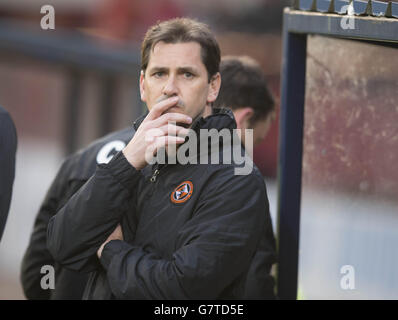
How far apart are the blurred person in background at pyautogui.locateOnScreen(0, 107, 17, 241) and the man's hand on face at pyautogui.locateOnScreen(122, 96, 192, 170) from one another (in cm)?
46

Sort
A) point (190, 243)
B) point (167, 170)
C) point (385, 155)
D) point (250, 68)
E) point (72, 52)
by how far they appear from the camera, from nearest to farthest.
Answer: point (190, 243), point (167, 170), point (385, 155), point (250, 68), point (72, 52)

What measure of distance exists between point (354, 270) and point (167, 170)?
32.4 inches

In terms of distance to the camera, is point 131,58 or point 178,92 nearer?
point 178,92

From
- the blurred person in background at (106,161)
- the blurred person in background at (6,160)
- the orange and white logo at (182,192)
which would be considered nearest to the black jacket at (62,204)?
the blurred person in background at (106,161)

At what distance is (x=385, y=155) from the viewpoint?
243cm

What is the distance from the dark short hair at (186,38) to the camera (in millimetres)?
2178

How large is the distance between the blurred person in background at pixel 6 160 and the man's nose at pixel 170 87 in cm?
55

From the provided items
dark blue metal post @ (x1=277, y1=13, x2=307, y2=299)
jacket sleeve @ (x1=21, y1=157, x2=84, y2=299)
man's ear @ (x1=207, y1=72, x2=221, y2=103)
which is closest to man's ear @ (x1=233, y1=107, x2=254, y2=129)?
dark blue metal post @ (x1=277, y1=13, x2=307, y2=299)

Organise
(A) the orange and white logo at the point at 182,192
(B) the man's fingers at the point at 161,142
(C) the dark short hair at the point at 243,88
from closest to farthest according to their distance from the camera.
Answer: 1. (B) the man's fingers at the point at 161,142
2. (A) the orange and white logo at the point at 182,192
3. (C) the dark short hair at the point at 243,88

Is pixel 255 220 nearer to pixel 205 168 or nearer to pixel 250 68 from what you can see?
pixel 205 168

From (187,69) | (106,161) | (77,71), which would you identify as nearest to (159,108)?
(187,69)

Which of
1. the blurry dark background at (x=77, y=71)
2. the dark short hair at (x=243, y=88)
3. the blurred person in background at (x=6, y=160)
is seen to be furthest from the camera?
the blurry dark background at (x=77, y=71)

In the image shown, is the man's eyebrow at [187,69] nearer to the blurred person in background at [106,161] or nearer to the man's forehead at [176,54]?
the man's forehead at [176,54]

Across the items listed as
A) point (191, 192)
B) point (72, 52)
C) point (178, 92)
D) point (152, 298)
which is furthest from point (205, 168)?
point (72, 52)
